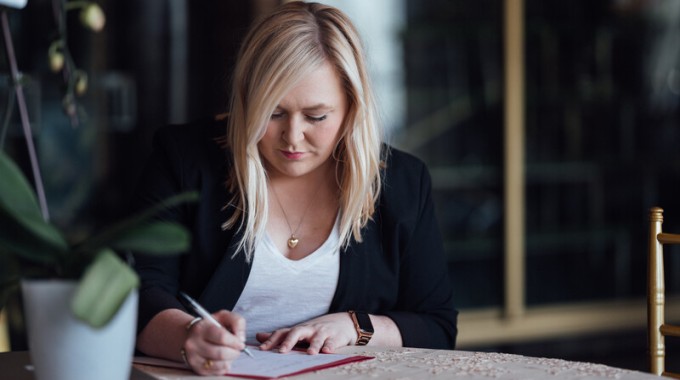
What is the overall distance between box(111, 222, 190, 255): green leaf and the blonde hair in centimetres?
61

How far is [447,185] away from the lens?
4.04 metres

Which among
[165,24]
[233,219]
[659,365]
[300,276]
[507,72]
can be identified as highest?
[165,24]

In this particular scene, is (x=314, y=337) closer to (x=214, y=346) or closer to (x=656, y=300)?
(x=214, y=346)

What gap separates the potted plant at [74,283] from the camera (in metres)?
1.18

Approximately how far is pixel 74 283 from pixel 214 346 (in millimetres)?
329

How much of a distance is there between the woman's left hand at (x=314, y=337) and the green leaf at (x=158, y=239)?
1.55ft

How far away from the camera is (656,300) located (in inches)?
71.4

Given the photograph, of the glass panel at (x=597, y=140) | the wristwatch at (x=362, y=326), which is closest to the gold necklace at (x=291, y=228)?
the wristwatch at (x=362, y=326)

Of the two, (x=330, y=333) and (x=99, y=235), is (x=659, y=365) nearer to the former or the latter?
(x=330, y=333)

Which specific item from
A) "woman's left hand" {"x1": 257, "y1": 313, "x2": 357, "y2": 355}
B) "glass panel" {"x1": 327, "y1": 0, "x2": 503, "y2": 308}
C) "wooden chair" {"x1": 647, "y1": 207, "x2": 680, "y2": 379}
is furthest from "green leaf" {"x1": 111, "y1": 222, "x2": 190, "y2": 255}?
"glass panel" {"x1": 327, "y1": 0, "x2": 503, "y2": 308}

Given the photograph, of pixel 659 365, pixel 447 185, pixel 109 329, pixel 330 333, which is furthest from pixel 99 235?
pixel 447 185

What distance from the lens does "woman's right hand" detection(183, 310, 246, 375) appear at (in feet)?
4.76

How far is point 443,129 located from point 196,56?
1140 millimetres

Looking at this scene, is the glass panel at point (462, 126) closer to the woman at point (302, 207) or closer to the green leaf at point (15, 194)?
the woman at point (302, 207)
